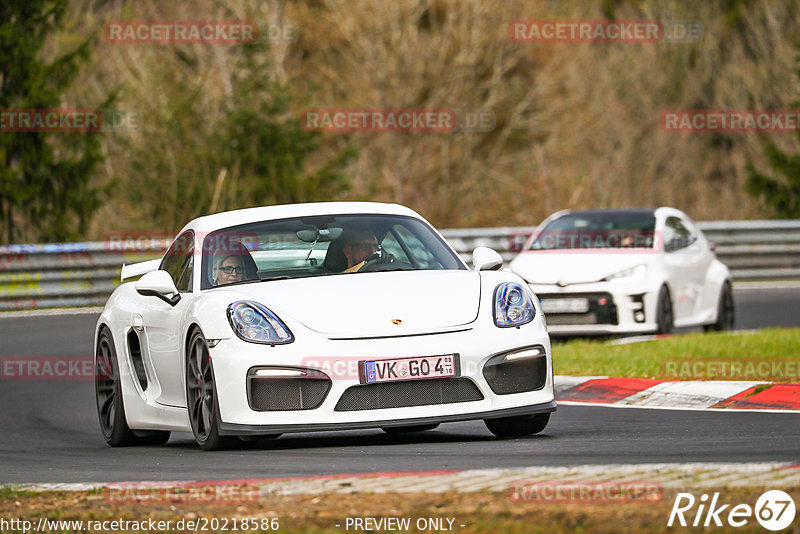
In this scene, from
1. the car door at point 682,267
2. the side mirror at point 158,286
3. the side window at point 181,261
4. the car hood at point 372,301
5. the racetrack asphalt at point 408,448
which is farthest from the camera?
the car door at point 682,267

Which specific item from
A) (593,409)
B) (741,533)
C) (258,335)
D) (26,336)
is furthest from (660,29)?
(741,533)

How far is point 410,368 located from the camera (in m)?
8.10

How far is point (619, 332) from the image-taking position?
642 inches

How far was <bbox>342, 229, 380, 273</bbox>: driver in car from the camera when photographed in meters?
9.24

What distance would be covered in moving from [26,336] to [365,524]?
13772 millimetres

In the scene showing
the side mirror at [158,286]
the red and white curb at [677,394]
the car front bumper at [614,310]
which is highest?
the side mirror at [158,286]

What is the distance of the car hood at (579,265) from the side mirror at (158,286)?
314 inches

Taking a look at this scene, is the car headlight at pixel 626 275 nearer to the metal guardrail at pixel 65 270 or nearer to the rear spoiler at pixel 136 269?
the metal guardrail at pixel 65 270

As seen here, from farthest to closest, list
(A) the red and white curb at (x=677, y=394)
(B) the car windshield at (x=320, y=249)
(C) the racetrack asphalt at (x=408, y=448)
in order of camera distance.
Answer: (A) the red and white curb at (x=677, y=394)
(B) the car windshield at (x=320, y=249)
(C) the racetrack asphalt at (x=408, y=448)

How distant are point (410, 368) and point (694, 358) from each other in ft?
18.7

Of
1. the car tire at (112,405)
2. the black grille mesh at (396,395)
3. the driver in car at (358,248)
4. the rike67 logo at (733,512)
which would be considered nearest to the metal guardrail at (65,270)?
the car tire at (112,405)

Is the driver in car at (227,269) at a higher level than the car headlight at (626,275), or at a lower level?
higher

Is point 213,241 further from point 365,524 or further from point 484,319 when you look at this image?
point 365,524

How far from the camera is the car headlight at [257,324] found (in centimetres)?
822
